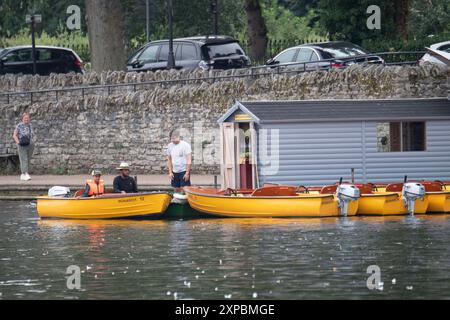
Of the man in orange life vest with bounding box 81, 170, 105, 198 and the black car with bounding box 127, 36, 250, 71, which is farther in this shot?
the black car with bounding box 127, 36, 250, 71

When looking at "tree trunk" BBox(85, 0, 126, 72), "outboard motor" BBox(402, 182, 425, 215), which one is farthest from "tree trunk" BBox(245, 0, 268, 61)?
"outboard motor" BBox(402, 182, 425, 215)

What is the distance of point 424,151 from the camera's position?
148 feet

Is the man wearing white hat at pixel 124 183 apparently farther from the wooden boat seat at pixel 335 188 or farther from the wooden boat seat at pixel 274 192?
the wooden boat seat at pixel 335 188

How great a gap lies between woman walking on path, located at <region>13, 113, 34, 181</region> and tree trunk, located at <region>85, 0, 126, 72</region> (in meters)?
6.02

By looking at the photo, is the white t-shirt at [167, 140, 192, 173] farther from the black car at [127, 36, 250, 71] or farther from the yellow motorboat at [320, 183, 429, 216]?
the black car at [127, 36, 250, 71]

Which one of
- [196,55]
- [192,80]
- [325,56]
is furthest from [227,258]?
[196,55]

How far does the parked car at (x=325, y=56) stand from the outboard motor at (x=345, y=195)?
9.02m

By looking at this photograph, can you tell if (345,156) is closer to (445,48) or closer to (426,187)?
(426,187)

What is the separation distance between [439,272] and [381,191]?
10.7 meters

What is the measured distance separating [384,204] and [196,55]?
13.2 metres

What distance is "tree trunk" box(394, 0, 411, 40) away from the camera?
5600 centimetres

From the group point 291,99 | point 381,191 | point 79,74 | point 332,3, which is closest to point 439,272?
Answer: point 381,191
